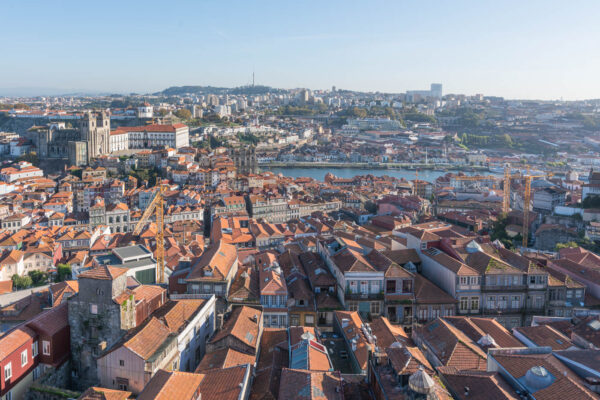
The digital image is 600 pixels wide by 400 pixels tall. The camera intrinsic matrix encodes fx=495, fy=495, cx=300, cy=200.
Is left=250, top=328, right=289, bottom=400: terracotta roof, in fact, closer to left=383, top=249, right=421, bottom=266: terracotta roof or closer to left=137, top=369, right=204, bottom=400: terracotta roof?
left=137, top=369, right=204, bottom=400: terracotta roof

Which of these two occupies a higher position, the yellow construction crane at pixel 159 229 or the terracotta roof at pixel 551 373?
the terracotta roof at pixel 551 373

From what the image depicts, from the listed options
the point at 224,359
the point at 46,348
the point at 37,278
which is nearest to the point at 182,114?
the point at 37,278

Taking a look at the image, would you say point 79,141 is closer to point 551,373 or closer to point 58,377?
point 58,377

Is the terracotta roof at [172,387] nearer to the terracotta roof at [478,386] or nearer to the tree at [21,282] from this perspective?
the terracotta roof at [478,386]

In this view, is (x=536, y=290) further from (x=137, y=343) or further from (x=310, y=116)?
(x=310, y=116)

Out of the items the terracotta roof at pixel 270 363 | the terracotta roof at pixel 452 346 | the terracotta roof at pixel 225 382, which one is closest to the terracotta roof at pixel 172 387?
the terracotta roof at pixel 225 382

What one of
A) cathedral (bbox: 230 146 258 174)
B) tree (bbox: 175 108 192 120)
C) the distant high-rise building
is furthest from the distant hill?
cathedral (bbox: 230 146 258 174)

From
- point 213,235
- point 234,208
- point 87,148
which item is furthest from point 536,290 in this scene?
point 87,148
